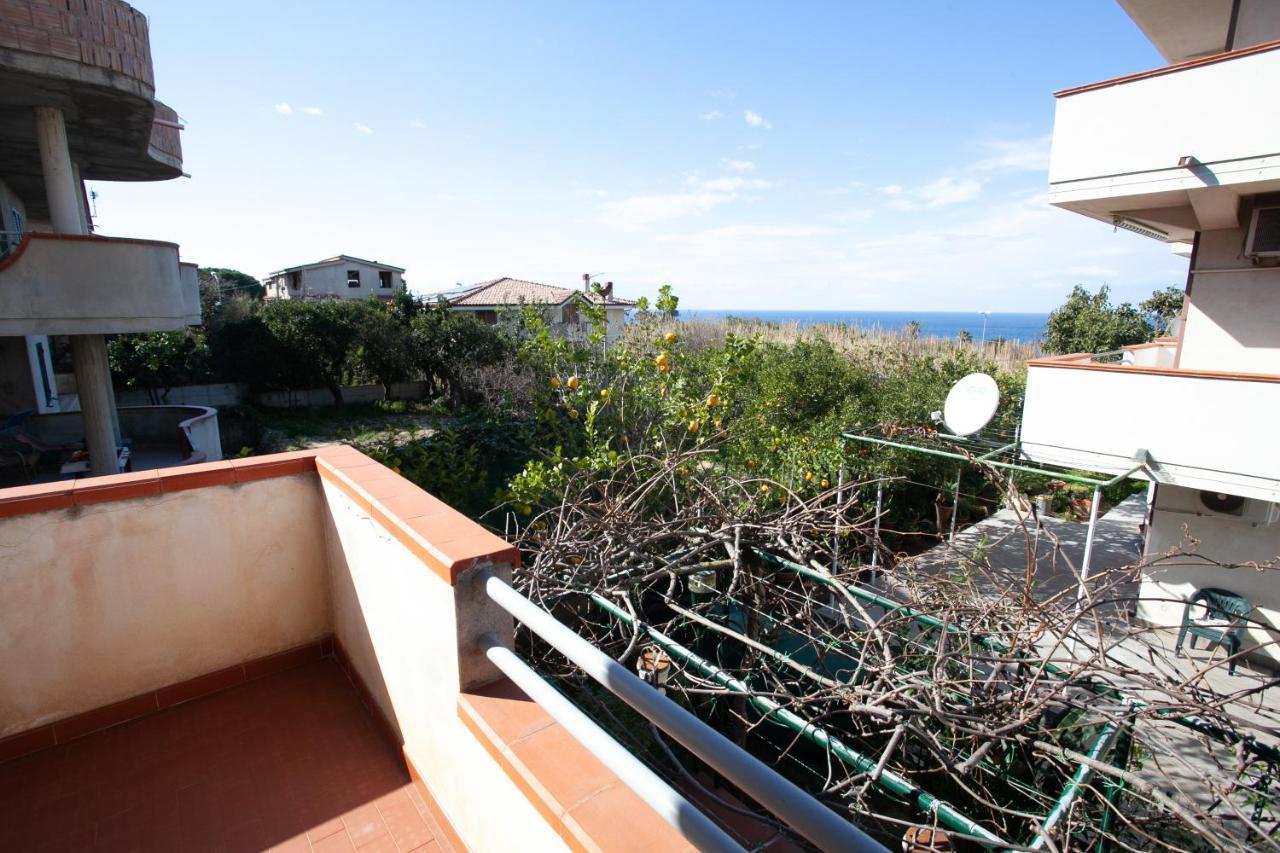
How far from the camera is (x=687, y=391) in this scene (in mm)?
6145

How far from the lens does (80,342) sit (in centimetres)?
933

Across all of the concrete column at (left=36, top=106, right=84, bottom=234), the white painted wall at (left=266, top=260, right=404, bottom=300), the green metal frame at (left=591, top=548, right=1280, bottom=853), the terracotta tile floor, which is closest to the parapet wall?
the concrete column at (left=36, top=106, right=84, bottom=234)

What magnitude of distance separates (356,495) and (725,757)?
2.01 m

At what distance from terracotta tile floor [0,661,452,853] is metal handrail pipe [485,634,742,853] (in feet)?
3.92

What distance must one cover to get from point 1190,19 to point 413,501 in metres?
11.1

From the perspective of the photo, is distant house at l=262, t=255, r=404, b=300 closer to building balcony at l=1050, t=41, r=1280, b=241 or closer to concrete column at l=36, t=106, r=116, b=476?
concrete column at l=36, t=106, r=116, b=476

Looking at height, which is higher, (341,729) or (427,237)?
(427,237)

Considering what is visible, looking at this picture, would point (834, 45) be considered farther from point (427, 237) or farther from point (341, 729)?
point (427, 237)

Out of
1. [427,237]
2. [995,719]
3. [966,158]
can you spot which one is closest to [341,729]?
[995,719]

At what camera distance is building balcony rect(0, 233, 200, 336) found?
748 centimetres

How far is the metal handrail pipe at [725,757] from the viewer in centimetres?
83

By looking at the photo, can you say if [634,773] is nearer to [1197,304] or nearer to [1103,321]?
[1197,304]

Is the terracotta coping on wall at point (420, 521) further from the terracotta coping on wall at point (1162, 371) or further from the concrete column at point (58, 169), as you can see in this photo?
the concrete column at point (58, 169)

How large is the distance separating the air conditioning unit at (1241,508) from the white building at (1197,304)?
15 mm
